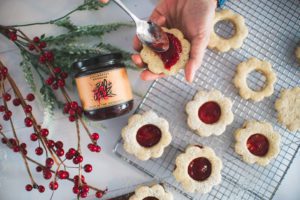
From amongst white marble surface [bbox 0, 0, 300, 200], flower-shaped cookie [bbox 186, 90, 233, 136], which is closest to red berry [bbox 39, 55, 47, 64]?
white marble surface [bbox 0, 0, 300, 200]

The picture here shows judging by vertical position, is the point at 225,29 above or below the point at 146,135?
above

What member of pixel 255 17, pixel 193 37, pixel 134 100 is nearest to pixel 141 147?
pixel 134 100

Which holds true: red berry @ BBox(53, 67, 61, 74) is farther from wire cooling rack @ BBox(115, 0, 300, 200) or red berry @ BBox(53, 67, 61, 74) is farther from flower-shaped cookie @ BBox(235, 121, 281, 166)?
flower-shaped cookie @ BBox(235, 121, 281, 166)

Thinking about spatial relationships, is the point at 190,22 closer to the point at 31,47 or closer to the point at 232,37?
the point at 232,37

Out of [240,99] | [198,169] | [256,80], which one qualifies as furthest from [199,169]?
[256,80]

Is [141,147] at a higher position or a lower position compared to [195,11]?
lower

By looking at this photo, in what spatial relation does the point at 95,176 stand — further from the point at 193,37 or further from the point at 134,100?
the point at 193,37
